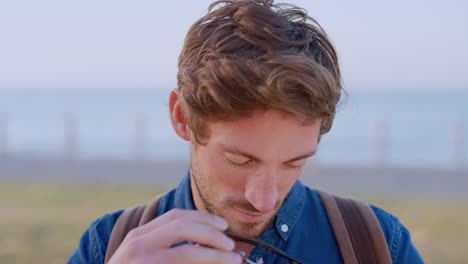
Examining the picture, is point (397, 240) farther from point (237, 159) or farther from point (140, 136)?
point (140, 136)

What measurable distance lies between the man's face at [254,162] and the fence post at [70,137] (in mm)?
17662

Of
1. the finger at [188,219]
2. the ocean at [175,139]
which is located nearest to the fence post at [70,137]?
the ocean at [175,139]

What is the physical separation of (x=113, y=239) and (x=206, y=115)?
54cm

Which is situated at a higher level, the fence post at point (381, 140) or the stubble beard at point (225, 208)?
the stubble beard at point (225, 208)

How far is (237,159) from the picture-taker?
2092 millimetres

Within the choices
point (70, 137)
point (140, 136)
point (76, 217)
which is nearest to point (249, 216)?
point (76, 217)

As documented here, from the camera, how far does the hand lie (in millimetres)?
1738

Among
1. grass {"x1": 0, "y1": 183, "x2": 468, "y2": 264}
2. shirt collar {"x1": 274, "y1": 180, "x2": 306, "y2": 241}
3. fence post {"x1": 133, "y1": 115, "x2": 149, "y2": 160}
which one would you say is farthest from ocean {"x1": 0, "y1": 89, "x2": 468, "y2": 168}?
shirt collar {"x1": 274, "y1": 180, "x2": 306, "y2": 241}

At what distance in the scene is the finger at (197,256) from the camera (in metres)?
1.73

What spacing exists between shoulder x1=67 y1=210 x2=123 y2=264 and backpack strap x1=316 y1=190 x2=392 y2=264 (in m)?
0.80

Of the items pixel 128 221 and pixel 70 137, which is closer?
pixel 128 221

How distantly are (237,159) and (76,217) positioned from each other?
732cm

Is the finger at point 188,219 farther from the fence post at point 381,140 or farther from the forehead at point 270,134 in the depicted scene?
the fence post at point 381,140

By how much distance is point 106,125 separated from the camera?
83.7 feet
